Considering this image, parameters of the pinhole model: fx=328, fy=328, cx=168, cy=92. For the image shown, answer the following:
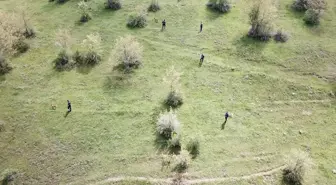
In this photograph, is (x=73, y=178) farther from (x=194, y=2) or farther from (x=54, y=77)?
(x=194, y=2)

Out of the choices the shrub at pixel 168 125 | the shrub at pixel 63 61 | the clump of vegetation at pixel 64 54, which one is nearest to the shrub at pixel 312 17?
the shrub at pixel 168 125

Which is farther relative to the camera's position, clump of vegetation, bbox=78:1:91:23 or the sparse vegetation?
clump of vegetation, bbox=78:1:91:23

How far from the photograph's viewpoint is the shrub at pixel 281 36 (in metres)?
59.9

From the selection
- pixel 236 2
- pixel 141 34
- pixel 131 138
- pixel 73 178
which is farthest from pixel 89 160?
pixel 236 2

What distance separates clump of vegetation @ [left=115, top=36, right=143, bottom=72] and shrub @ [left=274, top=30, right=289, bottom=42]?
2535 cm

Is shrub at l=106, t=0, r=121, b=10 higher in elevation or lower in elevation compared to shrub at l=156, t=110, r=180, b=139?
higher

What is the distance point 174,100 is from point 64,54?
2124cm

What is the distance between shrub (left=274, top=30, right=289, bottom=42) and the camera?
5991 centimetres

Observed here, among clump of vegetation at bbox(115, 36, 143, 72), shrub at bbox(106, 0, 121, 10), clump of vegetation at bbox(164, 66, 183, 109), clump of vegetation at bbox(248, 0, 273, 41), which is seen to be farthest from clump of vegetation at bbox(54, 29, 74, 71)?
clump of vegetation at bbox(248, 0, 273, 41)

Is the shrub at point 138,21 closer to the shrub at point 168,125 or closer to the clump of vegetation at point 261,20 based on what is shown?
the clump of vegetation at point 261,20

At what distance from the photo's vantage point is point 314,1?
66000 mm

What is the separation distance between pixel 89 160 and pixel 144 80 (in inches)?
655

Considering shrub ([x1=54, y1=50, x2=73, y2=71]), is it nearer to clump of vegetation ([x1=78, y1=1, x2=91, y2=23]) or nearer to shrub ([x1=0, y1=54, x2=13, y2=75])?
shrub ([x1=0, y1=54, x2=13, y2=75])

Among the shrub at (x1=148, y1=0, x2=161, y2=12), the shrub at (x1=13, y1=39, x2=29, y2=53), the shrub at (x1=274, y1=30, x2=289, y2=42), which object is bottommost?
the shrub at (x1=13, y1=39, x2=29, y2=53)
